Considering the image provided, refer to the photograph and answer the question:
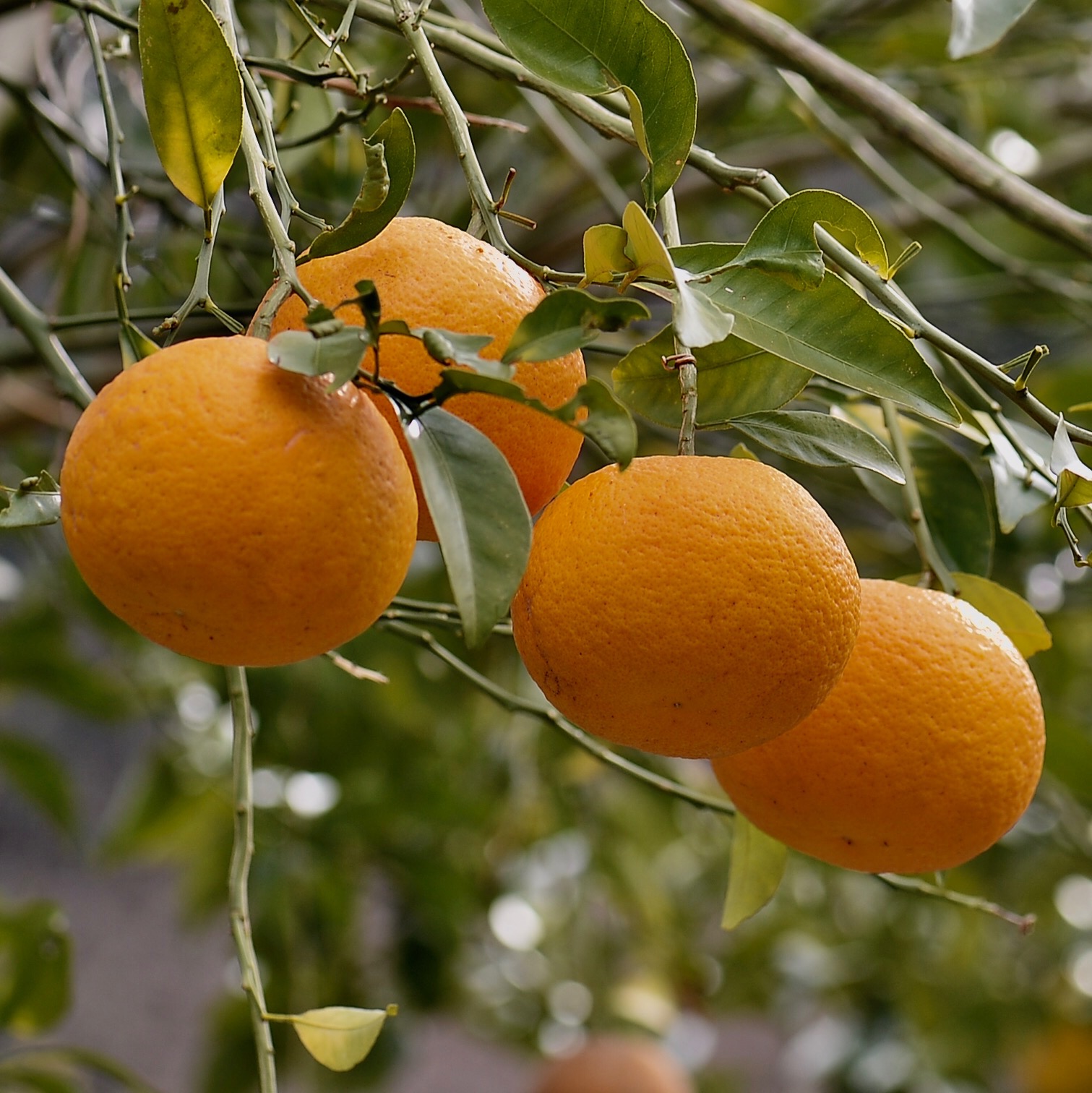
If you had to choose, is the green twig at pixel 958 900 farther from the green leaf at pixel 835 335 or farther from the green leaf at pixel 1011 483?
the green leaf at pixel 835 335

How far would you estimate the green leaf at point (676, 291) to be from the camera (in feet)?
1.14

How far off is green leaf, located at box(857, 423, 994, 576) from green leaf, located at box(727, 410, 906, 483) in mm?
179

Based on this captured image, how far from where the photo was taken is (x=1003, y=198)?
2.21 ft

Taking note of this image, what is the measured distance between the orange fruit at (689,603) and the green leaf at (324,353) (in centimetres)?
11

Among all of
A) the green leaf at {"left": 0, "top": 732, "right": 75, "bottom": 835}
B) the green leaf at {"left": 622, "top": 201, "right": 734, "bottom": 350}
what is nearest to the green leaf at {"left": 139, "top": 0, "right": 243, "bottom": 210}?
the green leaf at {"left": 622, "top": 201, "right": 734, "bottom": 350}

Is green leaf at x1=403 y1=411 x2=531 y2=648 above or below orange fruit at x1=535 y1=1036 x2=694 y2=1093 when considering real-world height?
above

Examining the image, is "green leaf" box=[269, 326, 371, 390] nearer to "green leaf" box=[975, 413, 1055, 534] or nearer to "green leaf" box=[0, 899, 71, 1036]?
"green leaf" box=[975, 413, 1055, 534]

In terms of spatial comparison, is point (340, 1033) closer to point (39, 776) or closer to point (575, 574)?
point (575, 574)

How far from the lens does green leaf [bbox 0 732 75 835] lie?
137 cm

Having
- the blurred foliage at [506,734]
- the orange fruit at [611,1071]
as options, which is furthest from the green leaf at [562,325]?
the orange fruit at [611,1071]

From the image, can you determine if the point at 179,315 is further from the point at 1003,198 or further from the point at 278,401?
the point at 1003,198

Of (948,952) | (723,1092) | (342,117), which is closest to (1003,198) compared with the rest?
(342,117)

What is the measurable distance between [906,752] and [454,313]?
0.84 ft

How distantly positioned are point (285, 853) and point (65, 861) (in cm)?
96
